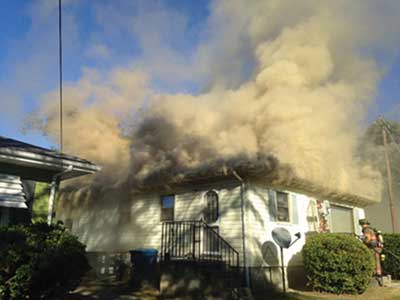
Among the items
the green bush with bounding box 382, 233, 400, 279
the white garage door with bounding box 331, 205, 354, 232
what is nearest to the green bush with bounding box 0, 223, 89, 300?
the white garage door with bounding box 331, 205, 354, 232

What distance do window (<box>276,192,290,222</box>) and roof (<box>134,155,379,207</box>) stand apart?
0.29m

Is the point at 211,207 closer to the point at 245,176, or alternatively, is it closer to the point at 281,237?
the point at 245,176

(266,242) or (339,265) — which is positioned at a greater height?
(266,242)

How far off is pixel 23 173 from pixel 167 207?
511cm

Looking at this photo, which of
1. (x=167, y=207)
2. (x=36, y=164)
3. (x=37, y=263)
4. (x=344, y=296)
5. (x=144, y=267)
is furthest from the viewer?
(x=167, y=207)

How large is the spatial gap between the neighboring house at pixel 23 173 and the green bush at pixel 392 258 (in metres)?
11.3

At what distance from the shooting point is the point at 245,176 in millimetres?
9414

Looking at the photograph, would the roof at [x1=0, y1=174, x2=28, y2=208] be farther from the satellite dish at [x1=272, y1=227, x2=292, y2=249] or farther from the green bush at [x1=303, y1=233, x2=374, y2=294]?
the green bush at [x1=303, y1=233, x2=374, y2=294]

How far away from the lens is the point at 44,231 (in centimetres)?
571

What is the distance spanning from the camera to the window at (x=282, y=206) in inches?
413

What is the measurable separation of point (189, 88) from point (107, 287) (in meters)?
9.40

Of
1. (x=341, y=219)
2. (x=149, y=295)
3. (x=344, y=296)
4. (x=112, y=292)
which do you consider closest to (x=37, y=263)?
(x=112, y=292)

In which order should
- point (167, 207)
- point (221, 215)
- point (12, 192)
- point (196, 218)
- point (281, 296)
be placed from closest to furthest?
point (12, 192), point (281, 296), point (221, 215), point (196, 218), point (167, 207)

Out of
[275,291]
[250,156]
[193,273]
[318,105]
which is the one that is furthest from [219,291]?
[318,105]
